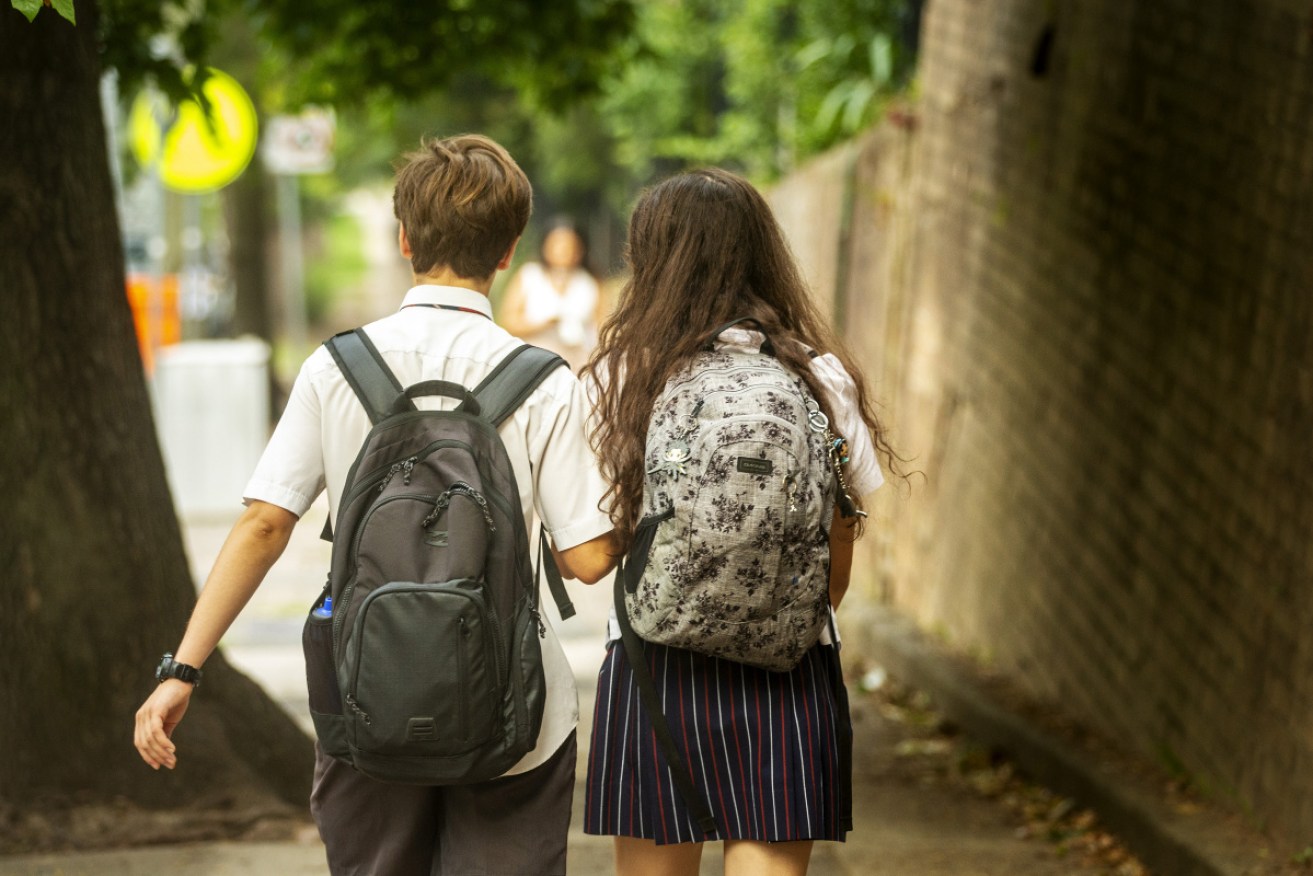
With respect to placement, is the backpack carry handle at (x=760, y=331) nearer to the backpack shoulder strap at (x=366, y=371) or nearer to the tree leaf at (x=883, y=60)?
the backpack shoulder strap at (x=366, y=371)

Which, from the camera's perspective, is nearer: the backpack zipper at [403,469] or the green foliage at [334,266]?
the backpack zipper at [403,469]

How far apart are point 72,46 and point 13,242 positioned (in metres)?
0.54

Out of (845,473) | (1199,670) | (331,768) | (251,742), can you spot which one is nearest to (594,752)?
(331,768)

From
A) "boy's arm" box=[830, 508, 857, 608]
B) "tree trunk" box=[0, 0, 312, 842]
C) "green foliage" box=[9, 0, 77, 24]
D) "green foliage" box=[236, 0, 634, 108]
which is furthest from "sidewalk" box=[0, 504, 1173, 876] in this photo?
"green foliage" box=[236, 0, 634, 108]

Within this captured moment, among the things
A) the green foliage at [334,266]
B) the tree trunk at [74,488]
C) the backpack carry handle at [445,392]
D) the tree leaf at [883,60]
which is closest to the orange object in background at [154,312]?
the tree leaf at [883,60]

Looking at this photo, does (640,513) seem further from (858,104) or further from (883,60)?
(858,104)

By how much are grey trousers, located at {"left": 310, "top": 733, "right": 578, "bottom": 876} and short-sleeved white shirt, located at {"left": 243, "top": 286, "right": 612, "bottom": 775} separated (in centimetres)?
7

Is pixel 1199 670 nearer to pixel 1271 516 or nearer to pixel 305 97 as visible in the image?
pixel 1271 516

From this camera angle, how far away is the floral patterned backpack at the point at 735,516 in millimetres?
2590

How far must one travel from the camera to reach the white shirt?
2781mm

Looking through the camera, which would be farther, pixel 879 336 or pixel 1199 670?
Answer: pixel 879 336

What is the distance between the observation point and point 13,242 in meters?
4.11

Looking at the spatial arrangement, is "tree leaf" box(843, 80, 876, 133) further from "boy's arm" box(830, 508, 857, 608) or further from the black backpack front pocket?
the black backpack front pocket

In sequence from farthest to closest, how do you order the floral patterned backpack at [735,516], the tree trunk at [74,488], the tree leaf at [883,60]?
the tree leaf at [883,60], the tree trunk at [74,488], the floral patterned backpack at [735,516]
